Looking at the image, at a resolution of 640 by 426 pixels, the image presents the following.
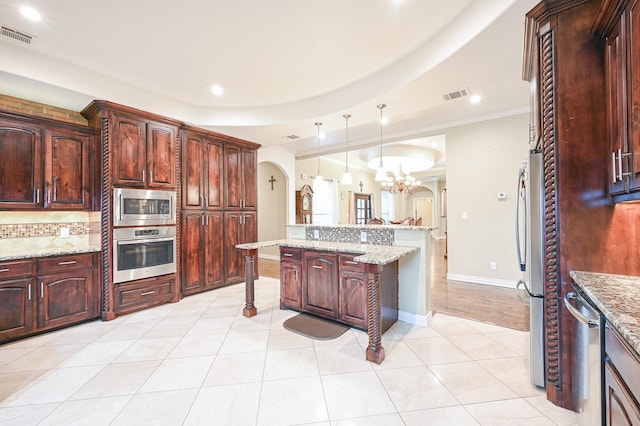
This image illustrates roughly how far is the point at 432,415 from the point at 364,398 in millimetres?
421

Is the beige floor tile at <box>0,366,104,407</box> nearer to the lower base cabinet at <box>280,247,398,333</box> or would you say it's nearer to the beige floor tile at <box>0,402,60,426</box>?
the beige floor tile at <box>0,402,60,426</box>

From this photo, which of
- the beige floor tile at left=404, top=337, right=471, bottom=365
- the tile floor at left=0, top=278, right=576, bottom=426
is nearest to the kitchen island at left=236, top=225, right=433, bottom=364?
the tile floor at left=0, top=278, right=576, bottom=426

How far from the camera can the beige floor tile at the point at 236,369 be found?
202 centimetres

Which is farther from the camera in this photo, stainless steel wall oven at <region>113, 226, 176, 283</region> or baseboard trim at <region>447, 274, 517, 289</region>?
baseboard trim at <region>447, 274, 517, 289</region>

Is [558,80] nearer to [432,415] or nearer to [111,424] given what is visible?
[432,415]

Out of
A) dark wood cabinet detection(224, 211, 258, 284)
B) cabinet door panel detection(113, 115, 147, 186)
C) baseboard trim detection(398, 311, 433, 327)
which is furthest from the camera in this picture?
dark wood cabinet detection(224, 211, 258, 284)

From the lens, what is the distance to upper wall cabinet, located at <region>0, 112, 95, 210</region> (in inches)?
108

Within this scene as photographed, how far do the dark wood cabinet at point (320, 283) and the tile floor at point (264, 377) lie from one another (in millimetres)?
374

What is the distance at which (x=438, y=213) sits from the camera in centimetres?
1171

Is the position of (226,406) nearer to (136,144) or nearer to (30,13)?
(136,144)

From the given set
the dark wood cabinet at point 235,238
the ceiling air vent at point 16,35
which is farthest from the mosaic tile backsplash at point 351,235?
the ceiling air vent at point 16,35

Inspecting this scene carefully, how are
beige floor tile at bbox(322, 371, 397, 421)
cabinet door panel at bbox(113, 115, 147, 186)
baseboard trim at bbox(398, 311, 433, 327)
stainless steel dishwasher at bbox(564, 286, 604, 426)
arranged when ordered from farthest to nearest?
cabinet door panel at bbox(113, 115, 147, 186)
baseboard trim at bbox(398, 311, 433, 327)
beige floor tile at bbox(322, 371, 397, 421)
stainless steel dishwasher at bbox(564, 286, 604, 426)

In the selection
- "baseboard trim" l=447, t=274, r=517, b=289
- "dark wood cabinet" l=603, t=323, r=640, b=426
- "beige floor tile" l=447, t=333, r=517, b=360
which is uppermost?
"dark wood cabinet" l=603, t=323, r=640, b=426

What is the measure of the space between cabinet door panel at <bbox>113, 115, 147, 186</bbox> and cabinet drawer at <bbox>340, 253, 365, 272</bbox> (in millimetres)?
2696
